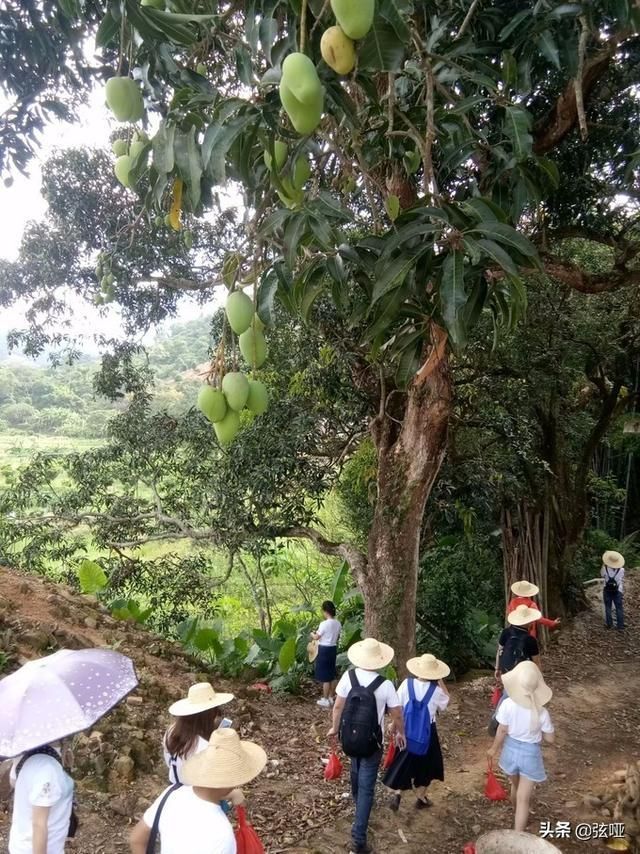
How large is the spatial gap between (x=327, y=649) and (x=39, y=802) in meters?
2.73

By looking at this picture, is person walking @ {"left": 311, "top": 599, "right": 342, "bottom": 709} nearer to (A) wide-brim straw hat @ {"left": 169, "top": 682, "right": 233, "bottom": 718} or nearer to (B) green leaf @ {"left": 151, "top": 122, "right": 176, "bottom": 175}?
(A) wide-brim straw hat @ {"left": 169, "top": 682, "right": 233, "bottom": 718}

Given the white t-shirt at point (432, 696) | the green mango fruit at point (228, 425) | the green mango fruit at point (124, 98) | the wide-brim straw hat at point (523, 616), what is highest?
the green mango fruit at point (124, 98)

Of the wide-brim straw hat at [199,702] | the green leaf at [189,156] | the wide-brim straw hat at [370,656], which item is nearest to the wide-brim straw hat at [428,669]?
the wide-brim straw hat at [370,656]

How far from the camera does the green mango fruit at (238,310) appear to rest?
1.49 metres

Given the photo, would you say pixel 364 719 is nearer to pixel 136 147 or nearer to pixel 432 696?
pixel 432 696

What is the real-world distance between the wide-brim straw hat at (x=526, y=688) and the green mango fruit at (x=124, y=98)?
225 cm

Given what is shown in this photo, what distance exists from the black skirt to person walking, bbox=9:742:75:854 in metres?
1.42

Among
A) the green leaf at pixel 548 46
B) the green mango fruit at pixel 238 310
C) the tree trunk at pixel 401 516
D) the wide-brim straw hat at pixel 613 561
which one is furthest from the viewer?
the wide-brim straw hat at pixel 613 561

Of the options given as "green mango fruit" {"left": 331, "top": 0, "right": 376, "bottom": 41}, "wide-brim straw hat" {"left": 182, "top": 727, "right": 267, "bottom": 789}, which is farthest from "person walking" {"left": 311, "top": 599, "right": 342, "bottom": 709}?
"green mango fruit" {"left": 331, "top": 0, "right": 376, "bottom": 41}

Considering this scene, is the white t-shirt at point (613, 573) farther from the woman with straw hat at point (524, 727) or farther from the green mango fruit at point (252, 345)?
the green mango fruit at point (252, 345)

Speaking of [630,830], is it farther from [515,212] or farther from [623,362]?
[623,362]

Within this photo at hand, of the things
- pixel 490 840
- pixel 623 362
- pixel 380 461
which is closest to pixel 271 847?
pixel 490 840

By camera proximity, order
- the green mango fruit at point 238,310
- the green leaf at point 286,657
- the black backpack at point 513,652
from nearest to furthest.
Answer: the green mango fruit at point 238,310 < the black backpack at point 513,652 < the green leaf at point 286,657

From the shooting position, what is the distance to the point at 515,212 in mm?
1990
